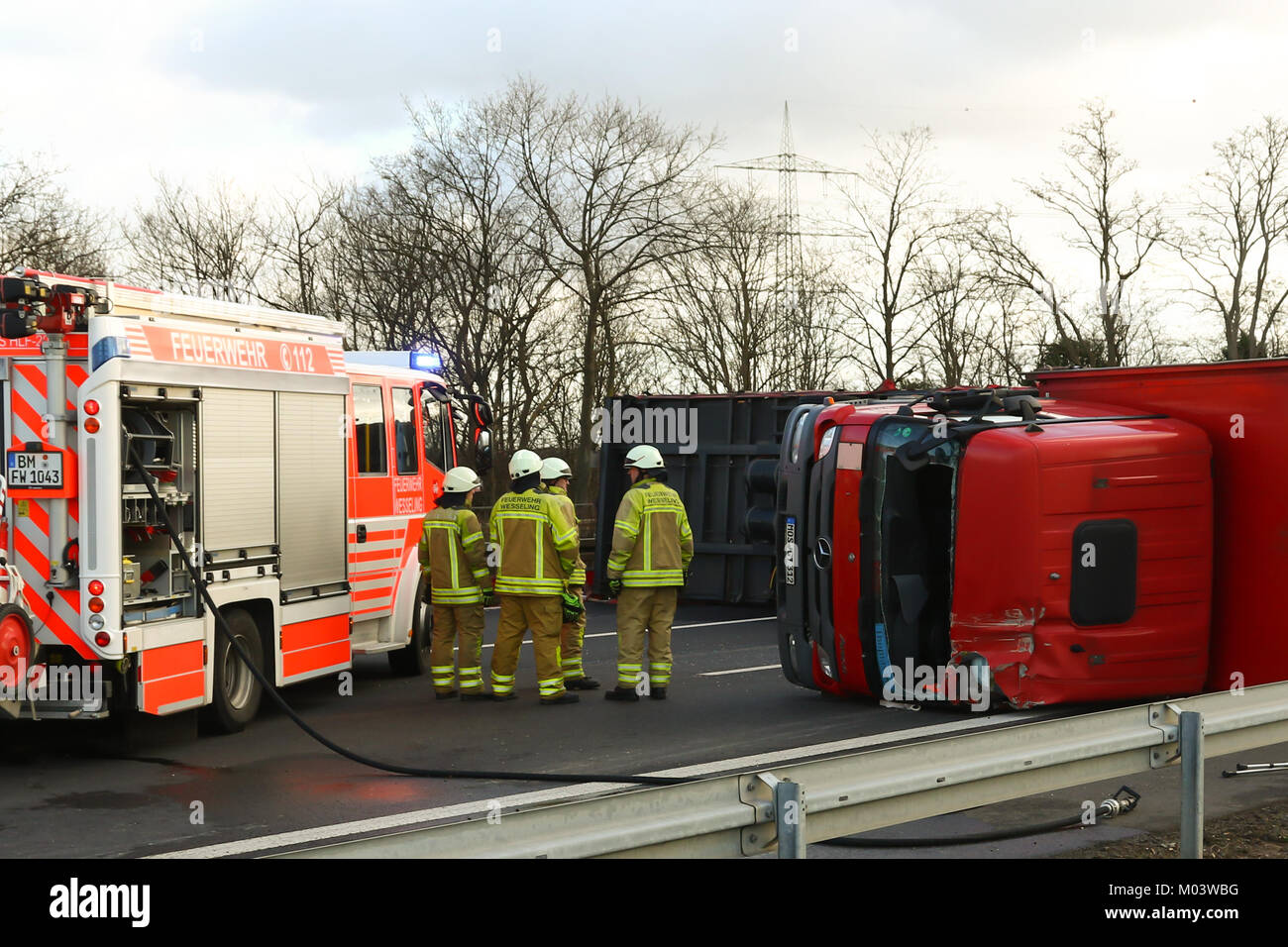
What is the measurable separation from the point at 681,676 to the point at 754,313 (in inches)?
1053

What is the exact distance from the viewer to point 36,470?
8.34m

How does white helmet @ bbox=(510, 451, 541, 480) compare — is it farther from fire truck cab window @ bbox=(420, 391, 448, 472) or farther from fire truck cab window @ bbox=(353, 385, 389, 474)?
fire truck cab window @ bbox=(420, 391, 448, 472)

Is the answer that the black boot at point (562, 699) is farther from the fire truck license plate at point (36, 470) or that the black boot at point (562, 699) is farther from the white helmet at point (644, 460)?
the fire truck license plate at point (36, 470)

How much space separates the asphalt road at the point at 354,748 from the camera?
279 inches

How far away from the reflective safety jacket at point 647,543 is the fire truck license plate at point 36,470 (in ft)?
13.4

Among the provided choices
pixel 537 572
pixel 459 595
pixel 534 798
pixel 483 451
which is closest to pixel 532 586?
pixel 537 572

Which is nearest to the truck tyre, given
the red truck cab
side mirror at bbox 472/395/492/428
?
side mirror at bbox 472/395/492/428

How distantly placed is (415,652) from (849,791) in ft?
28.2

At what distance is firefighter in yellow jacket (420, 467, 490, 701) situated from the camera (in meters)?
10.9
